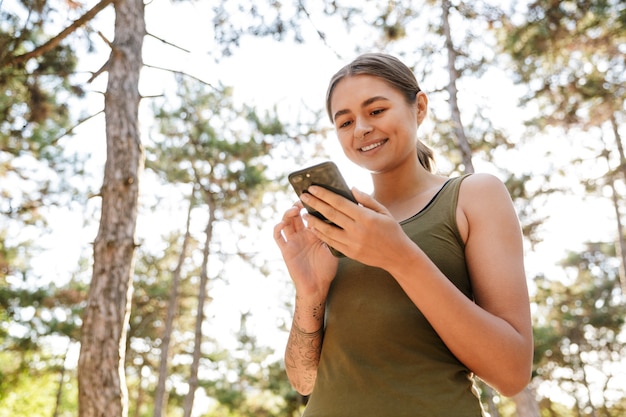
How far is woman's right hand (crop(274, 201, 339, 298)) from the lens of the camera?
143 centimetres

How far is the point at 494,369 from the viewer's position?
114 cm

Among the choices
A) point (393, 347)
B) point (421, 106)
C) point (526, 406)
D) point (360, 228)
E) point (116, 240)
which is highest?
point (116, 240)

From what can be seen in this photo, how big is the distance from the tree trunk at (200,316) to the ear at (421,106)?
1358 cm

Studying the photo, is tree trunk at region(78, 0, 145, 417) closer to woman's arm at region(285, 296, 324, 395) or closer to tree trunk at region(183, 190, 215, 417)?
woman's arm at region(285, 296, 324, 395)

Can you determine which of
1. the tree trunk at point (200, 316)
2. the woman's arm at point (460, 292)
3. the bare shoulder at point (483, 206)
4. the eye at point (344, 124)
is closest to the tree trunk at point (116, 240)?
the eye at point (344, 124)

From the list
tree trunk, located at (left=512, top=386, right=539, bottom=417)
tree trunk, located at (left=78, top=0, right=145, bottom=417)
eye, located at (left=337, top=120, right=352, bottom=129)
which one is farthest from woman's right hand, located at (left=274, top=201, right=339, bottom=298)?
tree trunk, located at (left=512, top=386, right=539, bottom=417)

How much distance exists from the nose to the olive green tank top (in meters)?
0.27

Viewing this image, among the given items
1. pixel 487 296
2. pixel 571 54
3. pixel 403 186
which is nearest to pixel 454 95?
pixel 571 54

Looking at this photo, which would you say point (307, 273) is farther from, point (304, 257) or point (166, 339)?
point (166, 339)

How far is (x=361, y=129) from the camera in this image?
4.89ft

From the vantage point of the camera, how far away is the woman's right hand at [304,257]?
1.43m

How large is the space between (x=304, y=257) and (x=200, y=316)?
1441 cm

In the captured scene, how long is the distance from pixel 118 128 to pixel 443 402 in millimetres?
4960

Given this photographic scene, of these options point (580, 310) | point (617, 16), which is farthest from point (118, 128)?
point (580, 310)
